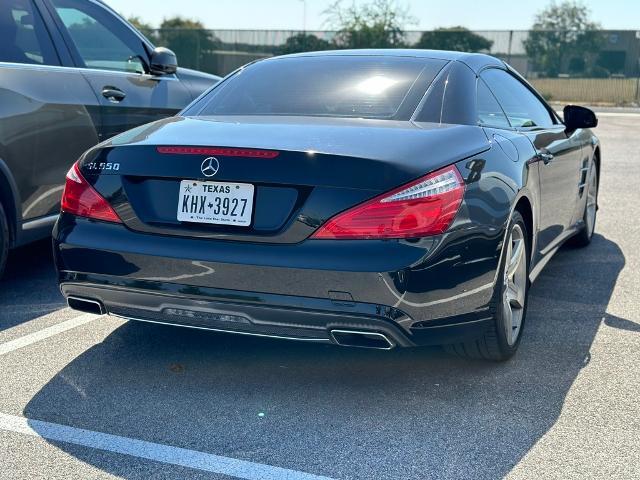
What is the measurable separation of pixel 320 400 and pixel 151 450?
749 mm

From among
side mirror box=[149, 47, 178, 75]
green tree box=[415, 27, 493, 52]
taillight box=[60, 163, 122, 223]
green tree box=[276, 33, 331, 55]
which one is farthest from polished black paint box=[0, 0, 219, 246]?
green tree box=[276, 33, 331, 55]

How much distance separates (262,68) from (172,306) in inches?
66.2

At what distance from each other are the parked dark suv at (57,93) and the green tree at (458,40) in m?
28.6

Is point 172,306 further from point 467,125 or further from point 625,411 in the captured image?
point 625,411

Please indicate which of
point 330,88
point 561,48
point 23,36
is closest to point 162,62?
point 23,36

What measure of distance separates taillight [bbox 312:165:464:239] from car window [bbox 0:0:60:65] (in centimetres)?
269

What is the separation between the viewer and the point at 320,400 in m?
3.34

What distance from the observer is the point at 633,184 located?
9.87m

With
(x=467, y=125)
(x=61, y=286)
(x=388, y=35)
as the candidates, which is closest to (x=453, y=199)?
(x=467, y=125)

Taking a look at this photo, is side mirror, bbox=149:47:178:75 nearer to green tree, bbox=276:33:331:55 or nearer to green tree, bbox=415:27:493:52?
green tree, bbox=415:27:493:52

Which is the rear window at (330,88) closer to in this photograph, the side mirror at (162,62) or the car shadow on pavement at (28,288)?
the car shadow on pavement at (28,288)

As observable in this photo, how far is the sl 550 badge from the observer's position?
3.30 meters

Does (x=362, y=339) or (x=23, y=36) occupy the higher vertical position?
(x=23, y=36)

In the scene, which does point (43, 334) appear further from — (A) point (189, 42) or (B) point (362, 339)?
(A) point (189, 42)
